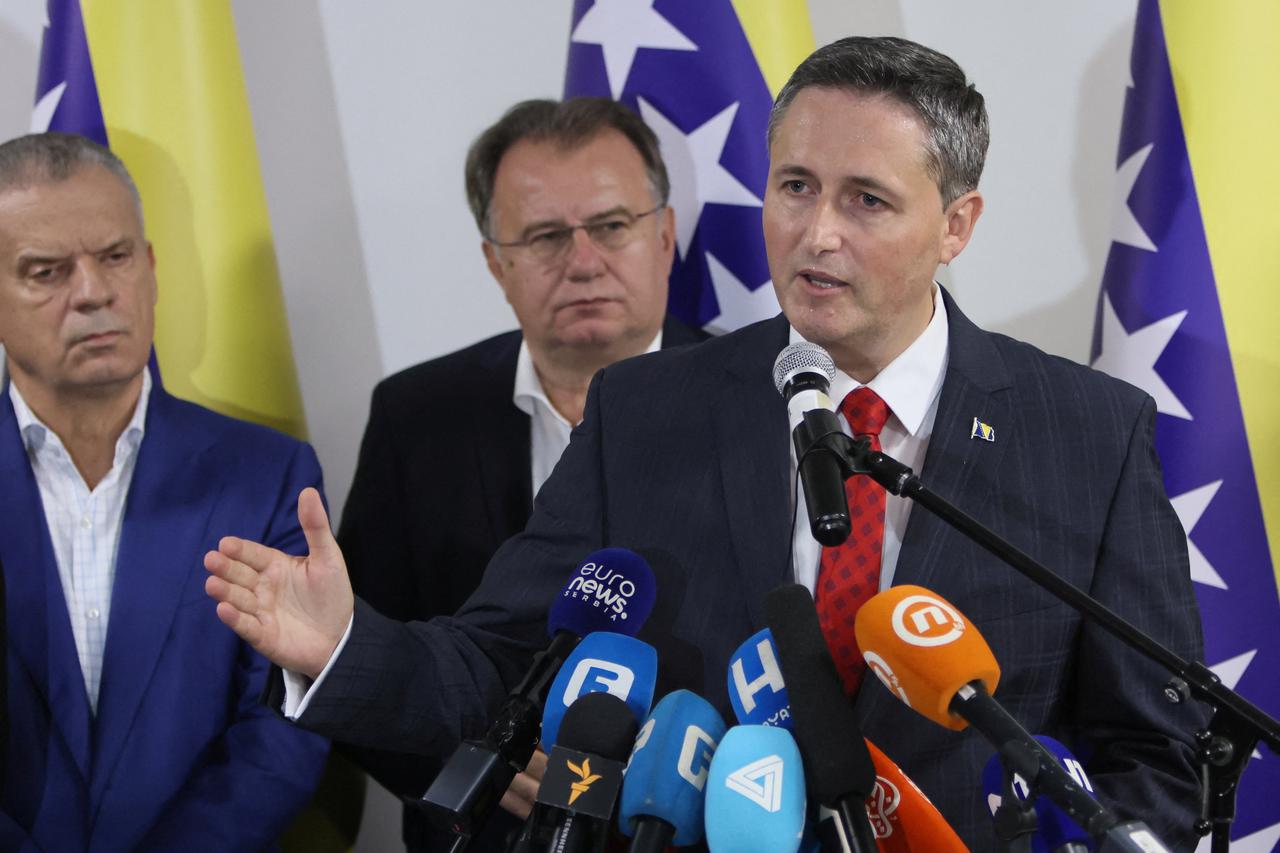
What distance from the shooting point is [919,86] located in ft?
6.35

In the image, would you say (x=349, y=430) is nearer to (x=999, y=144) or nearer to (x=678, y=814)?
(x=999, y=144)

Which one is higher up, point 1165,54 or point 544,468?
point 1165,54

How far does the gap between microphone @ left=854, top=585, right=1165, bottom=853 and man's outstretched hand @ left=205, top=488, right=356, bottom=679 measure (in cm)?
63

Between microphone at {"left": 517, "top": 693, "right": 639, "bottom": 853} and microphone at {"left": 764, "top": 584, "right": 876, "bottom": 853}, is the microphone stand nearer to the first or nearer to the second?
microphone at {"left": 764, "top": 584, "right": 876, "bottom": 853}

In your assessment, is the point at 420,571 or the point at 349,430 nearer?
the point at 420,571

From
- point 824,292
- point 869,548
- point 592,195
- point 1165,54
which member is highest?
point 1165,54

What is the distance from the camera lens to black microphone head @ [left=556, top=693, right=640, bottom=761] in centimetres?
130

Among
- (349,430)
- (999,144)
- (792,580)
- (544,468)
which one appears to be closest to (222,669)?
(544,468)

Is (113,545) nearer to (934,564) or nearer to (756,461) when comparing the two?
(756,461)

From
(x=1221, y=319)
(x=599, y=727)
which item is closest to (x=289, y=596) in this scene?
(x=599, y=727)

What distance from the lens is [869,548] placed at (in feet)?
6.23

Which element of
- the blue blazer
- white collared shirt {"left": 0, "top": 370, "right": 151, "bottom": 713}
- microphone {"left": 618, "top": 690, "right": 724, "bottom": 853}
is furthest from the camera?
white collared shirt {"left": 0, "top": 370, "right": 151, "bottom": 713}

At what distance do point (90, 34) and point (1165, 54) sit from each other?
2.51 meters

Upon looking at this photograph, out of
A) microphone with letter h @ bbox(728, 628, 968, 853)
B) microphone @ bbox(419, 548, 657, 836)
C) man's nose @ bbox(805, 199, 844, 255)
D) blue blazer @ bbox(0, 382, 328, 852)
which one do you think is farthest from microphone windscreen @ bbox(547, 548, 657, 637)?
blue blazer @ bbox(0, 382, 328, 852)
